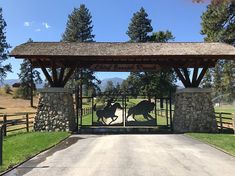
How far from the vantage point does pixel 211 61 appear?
21.1 meters

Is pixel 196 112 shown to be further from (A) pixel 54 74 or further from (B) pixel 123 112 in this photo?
(A) pixel 54 74

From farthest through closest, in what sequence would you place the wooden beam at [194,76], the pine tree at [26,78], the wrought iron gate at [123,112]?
the pine tree at [26,78]
the wrought iron gate at [123,112]
the wooden beam at [194,76]

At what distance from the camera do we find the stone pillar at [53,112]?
20.9 m

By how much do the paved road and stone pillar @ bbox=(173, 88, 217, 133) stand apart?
250 inches

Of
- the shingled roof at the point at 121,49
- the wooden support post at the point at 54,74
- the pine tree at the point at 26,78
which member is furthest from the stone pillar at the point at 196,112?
the pine tree at the point at 26,78

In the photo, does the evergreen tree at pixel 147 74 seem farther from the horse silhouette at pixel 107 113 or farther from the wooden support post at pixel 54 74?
the wooden support post at pixel 54 74

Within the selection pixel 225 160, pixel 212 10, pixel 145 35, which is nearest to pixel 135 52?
pixel 225 160

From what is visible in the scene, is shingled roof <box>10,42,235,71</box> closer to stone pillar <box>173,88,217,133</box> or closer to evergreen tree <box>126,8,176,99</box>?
stone pillar <box>173,88,217,133</box>

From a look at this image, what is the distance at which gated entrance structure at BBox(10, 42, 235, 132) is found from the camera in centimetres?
2033

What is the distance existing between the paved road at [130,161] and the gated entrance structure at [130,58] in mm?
6398

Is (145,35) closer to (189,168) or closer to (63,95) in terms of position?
(63,95)

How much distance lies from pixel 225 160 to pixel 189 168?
186 centimetres

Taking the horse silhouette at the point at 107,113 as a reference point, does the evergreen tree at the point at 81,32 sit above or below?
above

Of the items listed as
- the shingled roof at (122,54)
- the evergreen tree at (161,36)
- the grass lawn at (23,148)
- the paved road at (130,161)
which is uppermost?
the evergreen tree at (161,36)
